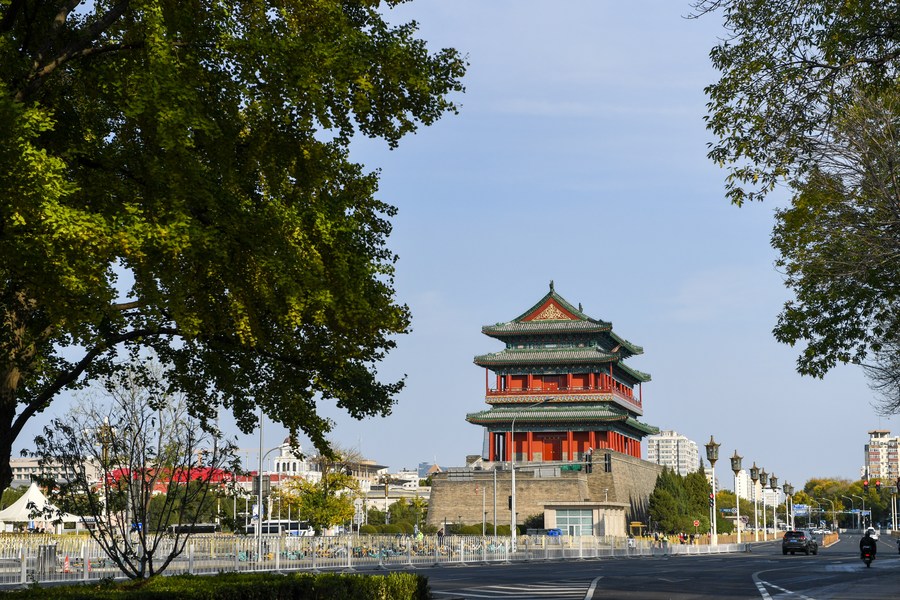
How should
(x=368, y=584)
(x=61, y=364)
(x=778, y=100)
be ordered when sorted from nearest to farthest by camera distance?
(x=778, y=100) < (x=368, y=584) < (x=61, y=364)

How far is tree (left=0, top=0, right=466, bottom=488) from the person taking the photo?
37.6 ft

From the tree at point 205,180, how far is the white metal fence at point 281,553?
17.5 meters

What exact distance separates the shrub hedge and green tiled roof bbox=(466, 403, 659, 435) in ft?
244

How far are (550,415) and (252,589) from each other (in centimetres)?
7832

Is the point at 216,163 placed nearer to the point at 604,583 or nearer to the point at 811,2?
the point at 811,2

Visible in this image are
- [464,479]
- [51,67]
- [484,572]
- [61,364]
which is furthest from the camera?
[464,479]

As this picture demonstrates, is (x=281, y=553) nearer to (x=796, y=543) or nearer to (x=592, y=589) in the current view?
(x=592, y=589)

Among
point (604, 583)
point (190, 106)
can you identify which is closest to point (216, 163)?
point (190, 106)

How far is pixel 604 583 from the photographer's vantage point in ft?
95.1

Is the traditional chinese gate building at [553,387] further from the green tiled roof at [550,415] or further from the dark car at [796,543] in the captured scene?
the dark car at [796,543]

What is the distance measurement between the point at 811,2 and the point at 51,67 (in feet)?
31.3

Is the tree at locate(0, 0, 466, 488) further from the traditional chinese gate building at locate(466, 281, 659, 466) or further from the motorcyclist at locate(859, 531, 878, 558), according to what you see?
the traditional chinese gate building at locate(466, 281, 659, 466)

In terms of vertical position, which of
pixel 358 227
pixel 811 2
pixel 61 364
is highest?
pixel 811 2

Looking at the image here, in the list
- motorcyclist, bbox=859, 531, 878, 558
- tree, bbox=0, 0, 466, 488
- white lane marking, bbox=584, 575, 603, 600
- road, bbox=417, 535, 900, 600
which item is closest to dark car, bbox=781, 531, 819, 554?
motorcyclist, bbox=859, 531, 878, 558
